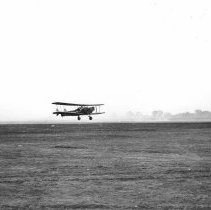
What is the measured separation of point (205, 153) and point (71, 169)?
11.4 m

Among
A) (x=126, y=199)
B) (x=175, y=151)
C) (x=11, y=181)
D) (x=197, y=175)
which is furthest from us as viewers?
(x=175, y=151)

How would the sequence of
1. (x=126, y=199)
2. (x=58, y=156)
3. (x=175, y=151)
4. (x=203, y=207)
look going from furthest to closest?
(x=175, y=151), (x=58, y=156), (x=126, y=199), (x=203, y=207)

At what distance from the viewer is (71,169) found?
22.2m

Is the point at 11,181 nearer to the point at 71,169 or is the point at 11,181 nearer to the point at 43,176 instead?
the point at 43,176

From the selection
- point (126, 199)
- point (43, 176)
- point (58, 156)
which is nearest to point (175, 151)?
point (58, 156)

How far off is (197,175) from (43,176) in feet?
24.9

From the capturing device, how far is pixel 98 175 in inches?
794

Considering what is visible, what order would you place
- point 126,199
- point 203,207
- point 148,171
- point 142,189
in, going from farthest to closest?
point 148,171, point 142,189, point 126,199, point 203,207

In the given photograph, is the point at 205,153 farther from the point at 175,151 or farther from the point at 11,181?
the point at 11,181

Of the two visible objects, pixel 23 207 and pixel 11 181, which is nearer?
pixel 23 207

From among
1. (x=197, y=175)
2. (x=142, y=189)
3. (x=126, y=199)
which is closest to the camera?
(x=126, y=199)

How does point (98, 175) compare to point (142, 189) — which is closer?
point (142, 189)

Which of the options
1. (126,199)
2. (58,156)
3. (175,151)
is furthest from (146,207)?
(175,151)

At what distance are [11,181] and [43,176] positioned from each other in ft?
5.80
